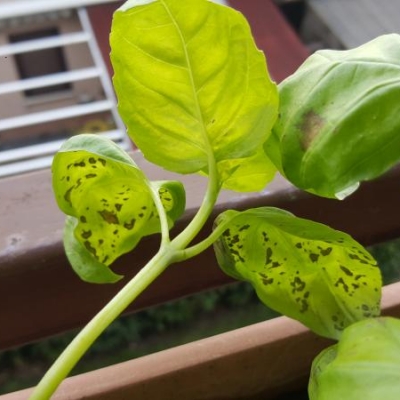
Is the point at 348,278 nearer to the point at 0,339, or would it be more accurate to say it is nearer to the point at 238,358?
the point at 238,358

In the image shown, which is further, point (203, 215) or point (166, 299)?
point (166, 299)

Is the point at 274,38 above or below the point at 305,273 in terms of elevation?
below

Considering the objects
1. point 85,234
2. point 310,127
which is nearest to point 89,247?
point 85,234

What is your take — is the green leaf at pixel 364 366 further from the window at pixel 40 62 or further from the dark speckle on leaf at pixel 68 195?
the window at pixel 40 62

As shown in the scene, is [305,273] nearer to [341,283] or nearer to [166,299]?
[341,283]

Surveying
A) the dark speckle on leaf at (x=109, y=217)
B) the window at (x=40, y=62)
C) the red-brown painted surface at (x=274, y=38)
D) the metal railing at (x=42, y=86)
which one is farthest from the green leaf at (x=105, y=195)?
the window at (x=40, y=62)

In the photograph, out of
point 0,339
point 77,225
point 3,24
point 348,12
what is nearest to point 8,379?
point 0,339

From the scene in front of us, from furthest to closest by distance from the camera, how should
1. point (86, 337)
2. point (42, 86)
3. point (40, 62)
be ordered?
point (40, 62), point (42, 86), point (86, 337)

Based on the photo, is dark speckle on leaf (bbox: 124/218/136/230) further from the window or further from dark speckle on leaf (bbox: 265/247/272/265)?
the window
